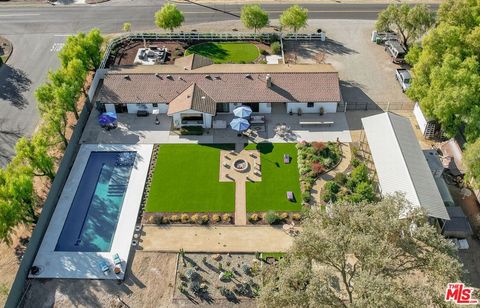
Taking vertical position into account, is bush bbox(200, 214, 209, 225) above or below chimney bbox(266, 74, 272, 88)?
below

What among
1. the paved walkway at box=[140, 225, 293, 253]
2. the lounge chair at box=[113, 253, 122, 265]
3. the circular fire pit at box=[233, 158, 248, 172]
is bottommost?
the lounge chair at box=[113, 253, 122, 265]

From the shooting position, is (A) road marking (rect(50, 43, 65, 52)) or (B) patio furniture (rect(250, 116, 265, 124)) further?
(A) road marking (rect(50, 43, 65, 52))

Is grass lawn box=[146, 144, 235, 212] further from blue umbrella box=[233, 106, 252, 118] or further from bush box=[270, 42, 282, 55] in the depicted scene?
bush box=[270, 42, 282, 55]

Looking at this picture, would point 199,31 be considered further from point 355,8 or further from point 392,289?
point 392,289

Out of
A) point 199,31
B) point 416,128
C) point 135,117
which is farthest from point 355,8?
point 135,117

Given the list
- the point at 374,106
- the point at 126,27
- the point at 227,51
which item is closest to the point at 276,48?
the point at 227,51

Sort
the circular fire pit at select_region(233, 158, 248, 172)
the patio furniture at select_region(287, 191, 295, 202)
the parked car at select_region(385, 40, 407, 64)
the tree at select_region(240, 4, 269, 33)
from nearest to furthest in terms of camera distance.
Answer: the patio furniture at select_region(287, 191, 295, 202) → the circular fire pit at select_region(233, 158, 248, 172) → the parked car at select_region(385, 40, 407, 64) → the tree at select_region(240, 4, 269, 33)

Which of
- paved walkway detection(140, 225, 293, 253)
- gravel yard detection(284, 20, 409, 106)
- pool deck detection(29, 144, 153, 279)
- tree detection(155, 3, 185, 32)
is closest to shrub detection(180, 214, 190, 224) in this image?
paved walkway detection(140, 225, 293, 253)

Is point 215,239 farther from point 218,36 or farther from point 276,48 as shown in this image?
point 218,36
